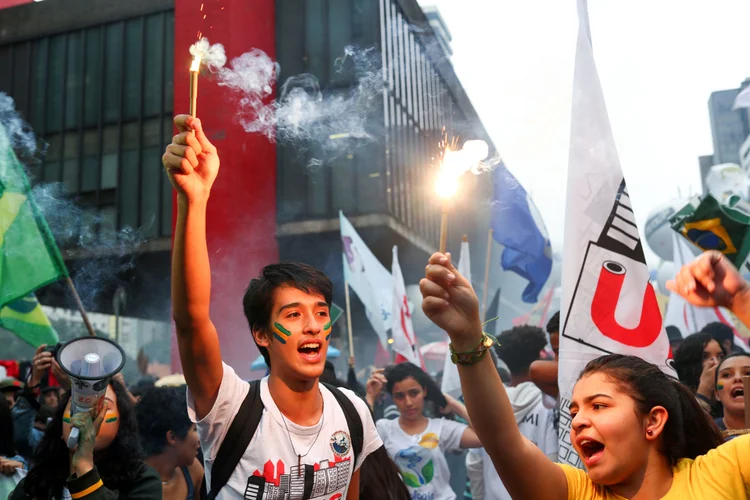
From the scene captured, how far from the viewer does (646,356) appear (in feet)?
10.9

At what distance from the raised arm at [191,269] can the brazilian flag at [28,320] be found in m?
4.19

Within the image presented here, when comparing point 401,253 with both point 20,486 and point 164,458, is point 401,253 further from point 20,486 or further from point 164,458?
point 20,486

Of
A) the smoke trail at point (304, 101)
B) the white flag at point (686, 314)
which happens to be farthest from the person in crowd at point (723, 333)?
the smoke trail at point (304, 101)

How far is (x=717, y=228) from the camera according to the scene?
10.9ft

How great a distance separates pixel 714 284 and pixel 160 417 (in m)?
2.96

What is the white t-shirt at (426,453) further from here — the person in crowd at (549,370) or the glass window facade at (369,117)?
the glass window facade at (369,117)

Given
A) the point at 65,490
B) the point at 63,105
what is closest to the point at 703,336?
the point at 65,490

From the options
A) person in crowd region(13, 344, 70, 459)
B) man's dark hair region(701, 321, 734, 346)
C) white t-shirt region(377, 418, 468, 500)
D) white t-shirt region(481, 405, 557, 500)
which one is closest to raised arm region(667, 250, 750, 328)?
white t-shirt region(481, 405, 557, 500)

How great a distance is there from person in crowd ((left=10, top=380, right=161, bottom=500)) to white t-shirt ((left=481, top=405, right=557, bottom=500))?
2.23 meters

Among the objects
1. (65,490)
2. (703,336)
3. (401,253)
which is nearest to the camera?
(65,490)

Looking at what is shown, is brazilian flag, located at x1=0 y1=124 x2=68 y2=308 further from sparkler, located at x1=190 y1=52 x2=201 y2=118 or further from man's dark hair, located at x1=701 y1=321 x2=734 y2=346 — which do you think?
man's dark hair, located at x1=701 y1=321 x2=734 y2=346

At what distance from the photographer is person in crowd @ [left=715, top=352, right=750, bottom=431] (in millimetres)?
3475

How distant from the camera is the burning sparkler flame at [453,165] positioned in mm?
1820

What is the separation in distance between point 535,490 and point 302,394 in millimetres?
816
